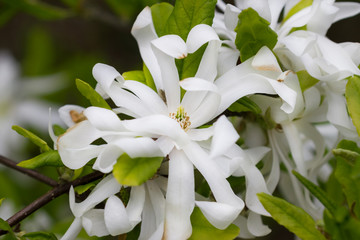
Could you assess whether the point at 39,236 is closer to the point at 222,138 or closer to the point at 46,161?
the point at 46,161

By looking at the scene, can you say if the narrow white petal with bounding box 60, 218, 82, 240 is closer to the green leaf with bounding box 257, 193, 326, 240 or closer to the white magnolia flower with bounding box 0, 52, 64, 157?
the green leaf with bounding box 257, 193, 326, 240

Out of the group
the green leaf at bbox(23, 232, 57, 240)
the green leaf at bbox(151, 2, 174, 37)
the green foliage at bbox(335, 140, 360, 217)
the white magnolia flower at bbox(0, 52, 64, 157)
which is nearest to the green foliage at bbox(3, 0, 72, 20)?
the white magnolia flower at bbox(0, 52, 64, 157)

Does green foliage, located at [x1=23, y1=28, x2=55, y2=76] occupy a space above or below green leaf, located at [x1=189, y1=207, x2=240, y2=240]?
below

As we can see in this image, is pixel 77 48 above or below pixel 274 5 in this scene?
below

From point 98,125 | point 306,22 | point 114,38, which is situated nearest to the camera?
point 98,125

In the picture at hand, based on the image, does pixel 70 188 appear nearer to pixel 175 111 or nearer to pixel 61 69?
pixel 175 111

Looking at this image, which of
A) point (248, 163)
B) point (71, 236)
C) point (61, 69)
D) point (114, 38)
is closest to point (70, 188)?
point (71, 236)

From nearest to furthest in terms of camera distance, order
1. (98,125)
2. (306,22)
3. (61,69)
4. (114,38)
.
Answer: (98,125)
(306,22)
(61,69)
(114,38)

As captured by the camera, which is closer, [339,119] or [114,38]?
[339,119]
